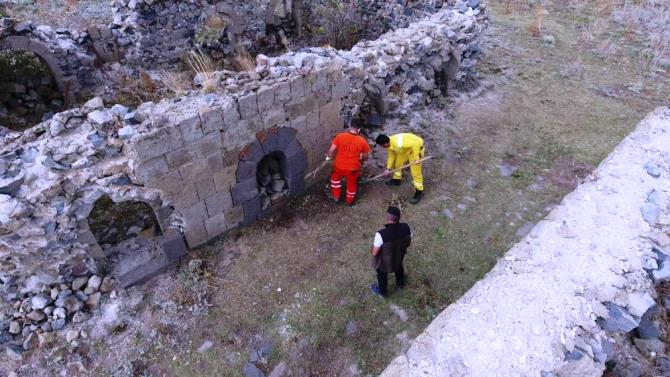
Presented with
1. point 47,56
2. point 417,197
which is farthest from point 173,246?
point 47,56

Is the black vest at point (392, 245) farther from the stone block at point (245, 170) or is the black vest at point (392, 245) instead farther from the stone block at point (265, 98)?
the stone block at point (265, 98)

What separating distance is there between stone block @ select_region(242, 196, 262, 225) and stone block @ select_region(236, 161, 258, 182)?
0.35m

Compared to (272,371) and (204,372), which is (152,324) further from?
(272,371)

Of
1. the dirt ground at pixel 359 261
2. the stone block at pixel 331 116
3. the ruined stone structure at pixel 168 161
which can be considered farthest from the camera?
the stone block at pixel 331 116

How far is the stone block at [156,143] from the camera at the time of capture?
14.0 ft

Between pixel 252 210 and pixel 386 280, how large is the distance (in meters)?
2.04

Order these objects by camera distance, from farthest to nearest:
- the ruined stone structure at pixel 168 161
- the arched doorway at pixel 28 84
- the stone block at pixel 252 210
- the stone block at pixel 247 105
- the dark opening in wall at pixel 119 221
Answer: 1. the arched doorway at pixel 28 84
2. the stone block at pixel 252 210
3. the stone block at pixel 247 105
4. the dark opening in wall at pixel 119 221
5. the ruined stone structure at pixel 168 161

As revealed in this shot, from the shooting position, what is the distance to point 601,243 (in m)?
4.47

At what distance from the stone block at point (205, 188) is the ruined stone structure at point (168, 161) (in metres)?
0.01

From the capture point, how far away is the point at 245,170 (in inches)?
209

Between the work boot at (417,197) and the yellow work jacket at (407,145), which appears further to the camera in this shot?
the work boot at (417,197)

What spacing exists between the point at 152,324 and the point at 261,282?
4.00ft

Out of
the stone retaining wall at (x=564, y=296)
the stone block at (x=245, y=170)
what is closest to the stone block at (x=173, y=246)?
the stone block at (x=245, y=170)

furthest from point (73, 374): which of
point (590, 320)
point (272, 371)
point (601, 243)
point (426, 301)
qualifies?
point (601, 243)
